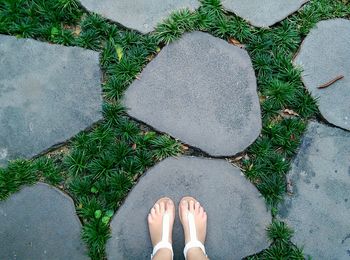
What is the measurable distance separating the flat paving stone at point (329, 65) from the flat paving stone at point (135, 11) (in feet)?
2.72

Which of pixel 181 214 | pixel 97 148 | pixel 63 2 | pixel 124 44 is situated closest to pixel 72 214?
pixel 97 148

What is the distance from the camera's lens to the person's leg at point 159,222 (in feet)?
7.63

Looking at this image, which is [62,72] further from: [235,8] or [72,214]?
[235,8]

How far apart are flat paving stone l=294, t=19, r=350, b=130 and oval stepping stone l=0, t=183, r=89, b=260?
1542 millimetres

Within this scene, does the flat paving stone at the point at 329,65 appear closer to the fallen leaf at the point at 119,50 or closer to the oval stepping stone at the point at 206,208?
the oval stepping stone at the point at 206,208

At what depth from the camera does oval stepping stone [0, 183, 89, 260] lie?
2.31 m

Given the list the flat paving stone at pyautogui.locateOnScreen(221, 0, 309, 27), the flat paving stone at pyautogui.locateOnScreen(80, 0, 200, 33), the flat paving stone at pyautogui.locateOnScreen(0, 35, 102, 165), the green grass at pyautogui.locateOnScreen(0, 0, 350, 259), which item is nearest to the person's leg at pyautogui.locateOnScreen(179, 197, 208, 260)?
the green grass at pyautogui.locateOnScreen(0, 0, 350, 259)

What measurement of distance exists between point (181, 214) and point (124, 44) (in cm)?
104

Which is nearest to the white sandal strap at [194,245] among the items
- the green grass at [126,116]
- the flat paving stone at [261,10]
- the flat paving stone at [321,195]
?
the green grass at [126,116]

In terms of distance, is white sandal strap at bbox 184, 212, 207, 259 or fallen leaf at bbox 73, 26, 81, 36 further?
fallen leaf at bbox 73, 26, 81, 36

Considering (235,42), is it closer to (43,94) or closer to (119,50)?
(119,50)

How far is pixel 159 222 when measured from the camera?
93.4 inches

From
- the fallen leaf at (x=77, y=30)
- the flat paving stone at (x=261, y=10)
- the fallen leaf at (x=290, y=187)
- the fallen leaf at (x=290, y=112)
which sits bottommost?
the fallen leaf at (x=290, y=187)

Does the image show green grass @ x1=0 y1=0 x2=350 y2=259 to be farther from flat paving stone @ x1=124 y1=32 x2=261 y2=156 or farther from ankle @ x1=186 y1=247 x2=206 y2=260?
ankle @ x1=186 y1=247 x2=206 y2=260
